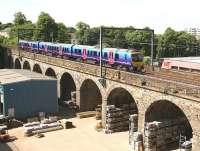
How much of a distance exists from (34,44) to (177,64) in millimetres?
31551

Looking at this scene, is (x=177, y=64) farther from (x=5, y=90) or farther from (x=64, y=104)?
(x=5, y=90)

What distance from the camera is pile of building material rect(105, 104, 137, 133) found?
39.5 metres

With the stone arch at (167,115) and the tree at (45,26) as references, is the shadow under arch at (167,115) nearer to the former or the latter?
the stone arch at (167,115)

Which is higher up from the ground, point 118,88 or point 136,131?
point 118,88

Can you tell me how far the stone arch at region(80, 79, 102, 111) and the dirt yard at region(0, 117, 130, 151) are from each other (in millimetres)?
7164

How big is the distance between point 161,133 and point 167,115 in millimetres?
2483

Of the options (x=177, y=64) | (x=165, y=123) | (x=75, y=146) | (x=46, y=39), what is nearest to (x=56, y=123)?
(x=75, y=146)

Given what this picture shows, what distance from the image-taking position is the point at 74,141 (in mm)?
36969

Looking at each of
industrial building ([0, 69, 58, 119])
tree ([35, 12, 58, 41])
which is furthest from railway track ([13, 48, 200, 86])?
tree ([35, 12, 58, 41])

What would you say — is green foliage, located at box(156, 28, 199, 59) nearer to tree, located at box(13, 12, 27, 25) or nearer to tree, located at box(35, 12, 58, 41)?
tree, located at box(35, 12, 58, 41)

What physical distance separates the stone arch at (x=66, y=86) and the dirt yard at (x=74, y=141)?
1382 centimetres

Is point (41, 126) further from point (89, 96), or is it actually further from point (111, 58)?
point (111, 58)

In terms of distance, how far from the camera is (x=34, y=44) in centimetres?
7825

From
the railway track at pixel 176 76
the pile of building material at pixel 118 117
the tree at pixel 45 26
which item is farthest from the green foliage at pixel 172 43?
the pile of building material at pixel 118 117
